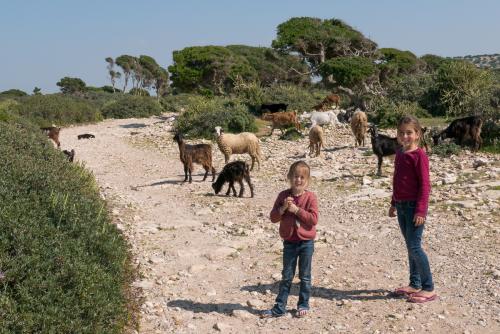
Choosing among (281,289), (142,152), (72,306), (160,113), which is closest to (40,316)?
(72,306)

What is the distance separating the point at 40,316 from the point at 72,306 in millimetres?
346

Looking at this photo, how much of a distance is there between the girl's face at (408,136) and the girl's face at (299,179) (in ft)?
3.30

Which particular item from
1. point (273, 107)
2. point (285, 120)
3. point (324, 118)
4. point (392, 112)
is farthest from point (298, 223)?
point (273, 107)

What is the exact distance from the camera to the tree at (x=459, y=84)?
66.1 ft

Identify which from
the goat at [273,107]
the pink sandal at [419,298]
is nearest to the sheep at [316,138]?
the goat at [273,107]

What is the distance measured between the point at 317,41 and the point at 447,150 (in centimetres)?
1868

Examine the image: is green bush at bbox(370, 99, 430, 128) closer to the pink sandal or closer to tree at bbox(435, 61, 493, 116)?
tree at bbox(435, 61, 493, 116)

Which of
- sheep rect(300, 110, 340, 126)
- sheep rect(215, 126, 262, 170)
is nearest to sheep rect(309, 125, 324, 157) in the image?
sheep rect(215, 126, 262, 170)

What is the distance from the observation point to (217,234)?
7.85 m

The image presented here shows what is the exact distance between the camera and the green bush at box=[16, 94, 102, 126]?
28800 mm

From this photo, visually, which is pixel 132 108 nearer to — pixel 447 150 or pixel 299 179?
pixel 447 150

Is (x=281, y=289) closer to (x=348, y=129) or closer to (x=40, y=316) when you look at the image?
(x=40, y=316)

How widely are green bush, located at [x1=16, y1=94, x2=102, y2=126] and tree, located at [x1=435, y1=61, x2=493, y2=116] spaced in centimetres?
1920

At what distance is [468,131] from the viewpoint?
13266 mm
